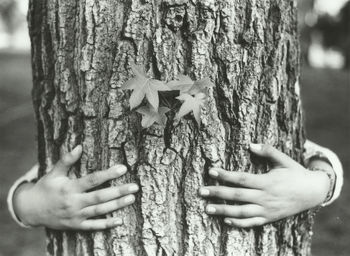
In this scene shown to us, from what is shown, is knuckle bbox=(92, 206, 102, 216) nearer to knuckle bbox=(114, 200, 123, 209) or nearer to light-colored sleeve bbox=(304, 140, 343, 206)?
knuckle bbox=(114, 200, 123, 209)

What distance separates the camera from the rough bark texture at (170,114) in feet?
4.97

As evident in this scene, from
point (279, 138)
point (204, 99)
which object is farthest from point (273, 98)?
point (204, 99)

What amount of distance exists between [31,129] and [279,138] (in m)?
7.88

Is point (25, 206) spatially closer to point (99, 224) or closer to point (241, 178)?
point (99, 224)

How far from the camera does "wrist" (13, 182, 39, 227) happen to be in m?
1.74

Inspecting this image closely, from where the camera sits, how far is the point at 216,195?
1.56m

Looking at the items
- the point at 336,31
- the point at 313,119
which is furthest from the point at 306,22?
the point at 313,119

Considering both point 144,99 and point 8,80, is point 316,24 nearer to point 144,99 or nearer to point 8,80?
point 8,80

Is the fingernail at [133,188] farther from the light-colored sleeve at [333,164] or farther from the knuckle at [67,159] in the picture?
the light-colored sleeve at [333,164]

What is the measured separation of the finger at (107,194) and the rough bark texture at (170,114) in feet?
0.14

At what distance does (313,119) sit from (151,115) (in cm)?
749

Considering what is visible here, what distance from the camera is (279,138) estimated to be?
5.72 feet

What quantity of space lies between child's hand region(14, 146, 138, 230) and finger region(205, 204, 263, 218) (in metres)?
0.31

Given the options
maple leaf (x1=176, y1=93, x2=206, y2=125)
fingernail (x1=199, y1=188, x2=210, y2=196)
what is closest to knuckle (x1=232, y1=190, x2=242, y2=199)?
fingernail (x1=199, y1=188, x2=210, y2=196)
